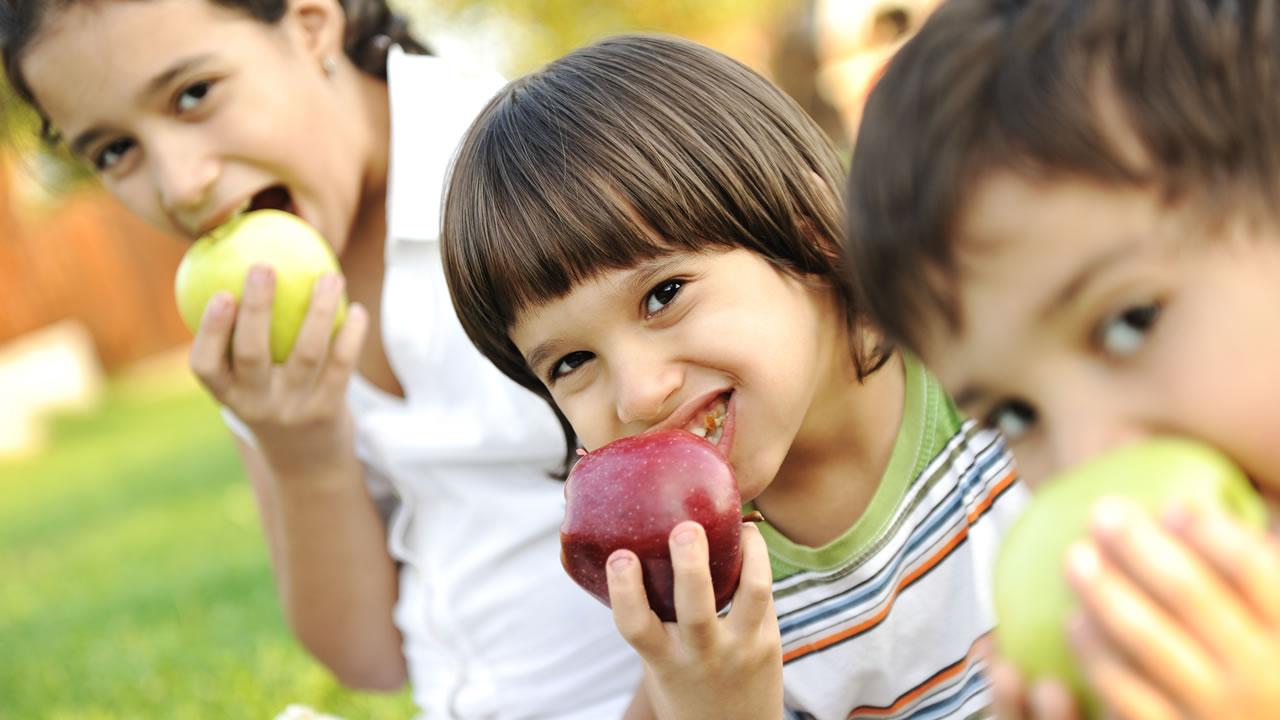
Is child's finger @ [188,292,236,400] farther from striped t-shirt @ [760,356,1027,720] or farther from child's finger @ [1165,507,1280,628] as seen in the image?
child's finger @ [1165,507,1280,628]

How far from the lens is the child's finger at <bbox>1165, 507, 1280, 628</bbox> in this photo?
948 millimetres

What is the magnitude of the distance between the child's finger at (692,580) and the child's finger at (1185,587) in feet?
2.12

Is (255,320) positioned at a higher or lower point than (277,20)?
lower

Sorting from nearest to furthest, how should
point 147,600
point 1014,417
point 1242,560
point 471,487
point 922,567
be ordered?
point 1242,560 < point 1014,417 < point 922,567 < point 471,487 < point 147,600

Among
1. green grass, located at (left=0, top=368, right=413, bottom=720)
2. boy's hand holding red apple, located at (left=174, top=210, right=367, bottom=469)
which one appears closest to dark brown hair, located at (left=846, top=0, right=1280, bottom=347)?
boy's hand holding red apple, located at (left=174, top=210, right=367, bottom=469)

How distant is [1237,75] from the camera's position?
1.11 m

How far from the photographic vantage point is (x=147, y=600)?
4.82 metres

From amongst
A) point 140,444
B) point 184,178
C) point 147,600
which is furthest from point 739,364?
point 140,444

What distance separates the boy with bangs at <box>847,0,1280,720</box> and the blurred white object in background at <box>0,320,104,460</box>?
10.3 metres

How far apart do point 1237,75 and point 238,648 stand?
140 inches

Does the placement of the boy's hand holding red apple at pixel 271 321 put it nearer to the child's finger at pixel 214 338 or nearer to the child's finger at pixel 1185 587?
the child's finger at pixel 214 338

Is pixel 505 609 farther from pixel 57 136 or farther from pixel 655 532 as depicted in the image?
pixel 57 136

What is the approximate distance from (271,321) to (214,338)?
10cm

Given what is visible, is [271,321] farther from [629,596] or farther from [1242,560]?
[1242,560]
